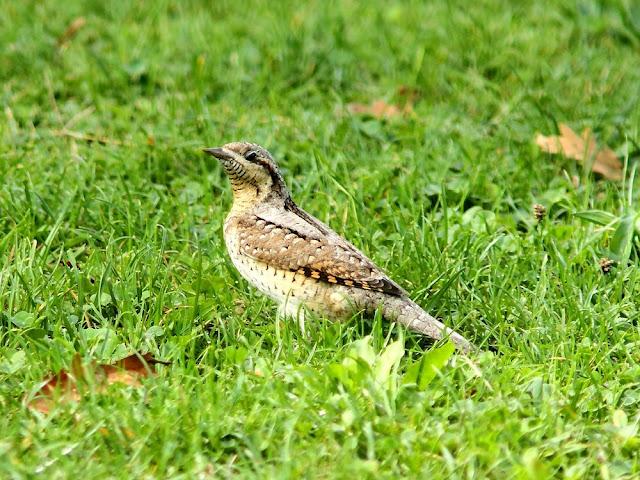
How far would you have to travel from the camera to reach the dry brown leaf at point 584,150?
20.8 ft

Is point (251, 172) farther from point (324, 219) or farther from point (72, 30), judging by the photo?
point (72, 30)

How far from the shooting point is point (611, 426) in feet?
13.3

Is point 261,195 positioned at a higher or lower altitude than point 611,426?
higher

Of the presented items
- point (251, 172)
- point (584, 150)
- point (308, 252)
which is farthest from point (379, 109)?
point (308, 252)

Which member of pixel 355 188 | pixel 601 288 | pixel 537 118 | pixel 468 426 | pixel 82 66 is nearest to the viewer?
pixel 468 426

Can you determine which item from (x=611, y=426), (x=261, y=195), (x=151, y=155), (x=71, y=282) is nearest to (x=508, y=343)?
(x=611, y=426)

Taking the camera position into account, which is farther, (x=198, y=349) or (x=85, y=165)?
(x=85, y=165)

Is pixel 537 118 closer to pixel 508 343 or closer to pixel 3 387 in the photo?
pixel 508 343

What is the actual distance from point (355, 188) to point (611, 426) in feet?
7.86

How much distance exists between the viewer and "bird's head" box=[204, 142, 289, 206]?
16.9ft

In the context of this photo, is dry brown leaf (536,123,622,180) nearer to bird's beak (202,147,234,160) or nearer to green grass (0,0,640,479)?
green grass (0,0,640,479)

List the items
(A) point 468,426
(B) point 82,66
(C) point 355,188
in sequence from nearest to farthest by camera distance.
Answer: (A) point 468,426
(C) point 355,188
(B) point 82,66

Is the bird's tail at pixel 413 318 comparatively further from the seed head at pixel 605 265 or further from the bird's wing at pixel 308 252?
the seed head at pixel 605 265

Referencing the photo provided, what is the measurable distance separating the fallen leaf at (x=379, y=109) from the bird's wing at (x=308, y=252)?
6.86 ft
